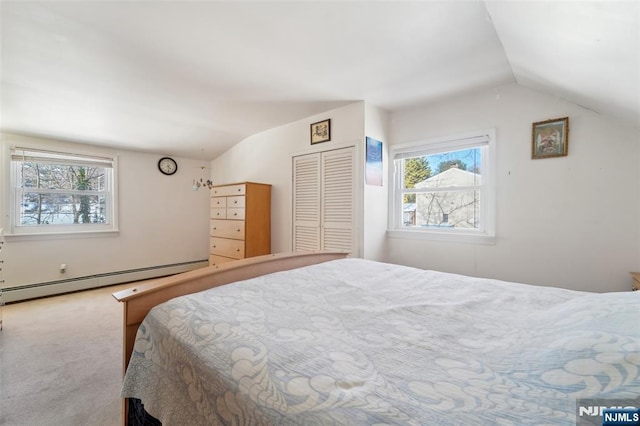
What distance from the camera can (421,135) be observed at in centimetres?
305

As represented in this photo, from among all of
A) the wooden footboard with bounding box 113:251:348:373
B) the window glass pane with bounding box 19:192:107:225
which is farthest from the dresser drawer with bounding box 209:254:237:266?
the wooden footboard with bounding box 113:251:348:373

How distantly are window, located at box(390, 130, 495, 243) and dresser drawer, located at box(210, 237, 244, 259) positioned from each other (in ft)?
6.78

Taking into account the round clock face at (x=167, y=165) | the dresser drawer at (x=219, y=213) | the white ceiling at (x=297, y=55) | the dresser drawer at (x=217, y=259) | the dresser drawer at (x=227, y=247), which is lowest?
the dresser drawer at (x=217, y=259)

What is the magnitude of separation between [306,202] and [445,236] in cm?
171

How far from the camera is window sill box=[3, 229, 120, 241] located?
11.2 ft

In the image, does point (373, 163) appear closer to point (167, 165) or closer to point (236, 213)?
point (236, 213)

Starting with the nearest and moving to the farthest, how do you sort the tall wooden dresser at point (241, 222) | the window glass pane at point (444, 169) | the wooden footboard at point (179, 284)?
1. the wooden footboard at point (179, 284)
2. the window glass pane at point (444, 169)
3. the tall wooden dresser at point (241, 222)

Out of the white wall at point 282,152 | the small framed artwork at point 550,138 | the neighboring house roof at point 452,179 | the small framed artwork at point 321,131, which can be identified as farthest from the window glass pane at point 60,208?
the small framed artwork at point 550,138

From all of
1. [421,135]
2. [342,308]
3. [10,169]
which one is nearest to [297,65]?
[421,135]

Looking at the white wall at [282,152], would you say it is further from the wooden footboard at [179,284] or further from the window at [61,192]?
the window at [61,192]

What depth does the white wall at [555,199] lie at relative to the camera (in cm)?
205

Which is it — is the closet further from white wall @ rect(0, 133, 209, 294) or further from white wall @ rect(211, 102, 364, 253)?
white wall @ rect(0, 133, 209, 294)

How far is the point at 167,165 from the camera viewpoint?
15.4 ft

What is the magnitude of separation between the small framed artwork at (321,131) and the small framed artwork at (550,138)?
2.03 m
